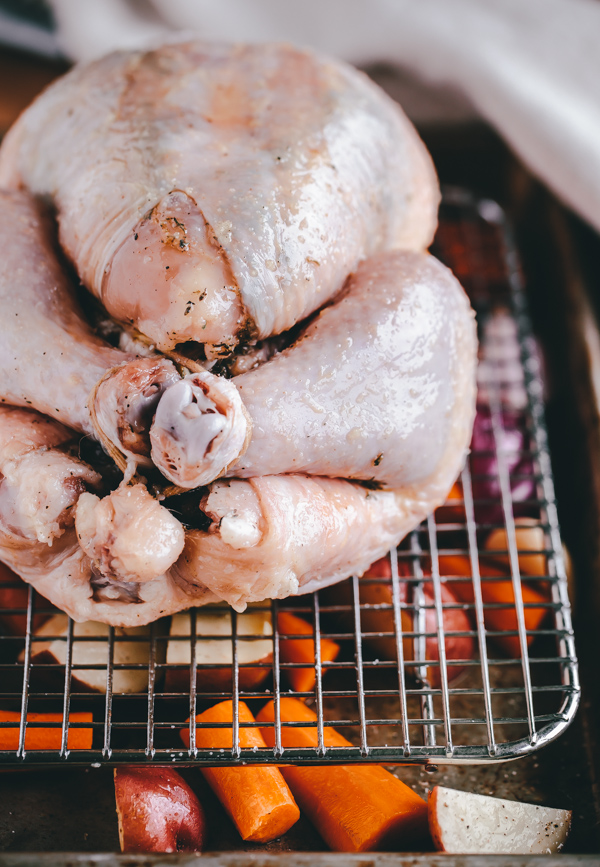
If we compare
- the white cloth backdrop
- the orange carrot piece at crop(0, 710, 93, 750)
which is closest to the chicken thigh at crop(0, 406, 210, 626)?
the orange carrot piece at crop(0, 710, 93, 750)

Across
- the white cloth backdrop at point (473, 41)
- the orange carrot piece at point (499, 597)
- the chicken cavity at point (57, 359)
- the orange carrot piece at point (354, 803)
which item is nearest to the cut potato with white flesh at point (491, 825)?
the orange carrot piece at point (354, 803)

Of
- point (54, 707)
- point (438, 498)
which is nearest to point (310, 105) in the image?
point (438, 498)

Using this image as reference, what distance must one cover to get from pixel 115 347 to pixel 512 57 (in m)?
1.58

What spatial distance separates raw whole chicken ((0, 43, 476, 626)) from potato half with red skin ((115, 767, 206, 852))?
31 cm

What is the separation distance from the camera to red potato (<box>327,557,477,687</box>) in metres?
1.66

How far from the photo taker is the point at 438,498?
1.61m

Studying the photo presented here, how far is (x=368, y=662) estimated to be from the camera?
4.95 feet

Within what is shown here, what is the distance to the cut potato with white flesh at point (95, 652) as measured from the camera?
151 centimetres

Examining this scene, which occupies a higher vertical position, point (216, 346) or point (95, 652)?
point (216, 346)

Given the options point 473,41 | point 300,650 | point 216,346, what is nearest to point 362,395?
point 216,346

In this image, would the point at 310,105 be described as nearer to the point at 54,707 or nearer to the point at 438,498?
the point at 438,498

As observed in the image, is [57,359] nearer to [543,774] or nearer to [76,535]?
[76,535]

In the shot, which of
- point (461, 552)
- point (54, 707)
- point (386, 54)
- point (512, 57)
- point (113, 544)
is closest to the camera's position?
point (113, 544)

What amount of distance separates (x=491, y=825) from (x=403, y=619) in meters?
0.45
